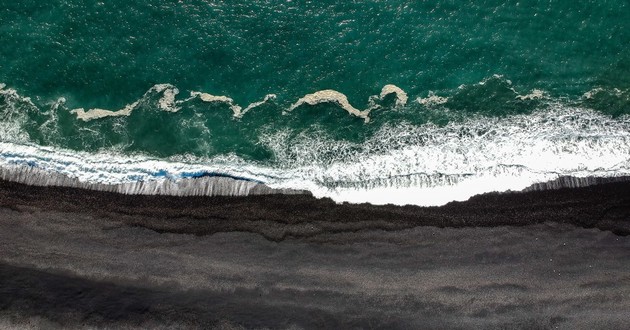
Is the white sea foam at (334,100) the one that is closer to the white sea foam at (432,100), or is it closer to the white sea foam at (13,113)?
the white sea foam at (432,100)

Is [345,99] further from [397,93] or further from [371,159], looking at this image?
[371,159]

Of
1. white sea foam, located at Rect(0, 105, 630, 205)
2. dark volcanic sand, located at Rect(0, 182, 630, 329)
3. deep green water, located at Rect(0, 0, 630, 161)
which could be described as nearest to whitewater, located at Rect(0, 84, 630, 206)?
white sea foam, located at Rect(0, 105, 630, 205)

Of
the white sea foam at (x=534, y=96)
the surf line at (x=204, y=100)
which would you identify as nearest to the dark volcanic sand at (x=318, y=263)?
the surf line at (x=204, y=100)

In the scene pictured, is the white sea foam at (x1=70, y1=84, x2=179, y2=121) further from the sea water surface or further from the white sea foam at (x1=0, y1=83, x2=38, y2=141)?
the white sea foam at (x1=0, y1=83, x2=38, y2=141)

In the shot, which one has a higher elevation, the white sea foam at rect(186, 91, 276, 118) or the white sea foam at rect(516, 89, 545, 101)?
the white sea foam at rect(516, 89, 545, 101)

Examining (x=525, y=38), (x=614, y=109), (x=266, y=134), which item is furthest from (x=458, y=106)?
(x=266, y=134)

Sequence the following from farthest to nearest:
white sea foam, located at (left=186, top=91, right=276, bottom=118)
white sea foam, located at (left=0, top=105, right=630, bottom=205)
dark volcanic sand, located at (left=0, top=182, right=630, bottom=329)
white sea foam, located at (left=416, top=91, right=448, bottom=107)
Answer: white sea foam, located at (left=186, top=91, right=276, bottom=118), white sea foam, located at (left=416, top=91, right=448, bottom=107), white sea foam, located at (left=0, top=105, right=630, bottom=205), dark volcanic sand, located at (left=0, top=182, right=630, bottom=329)

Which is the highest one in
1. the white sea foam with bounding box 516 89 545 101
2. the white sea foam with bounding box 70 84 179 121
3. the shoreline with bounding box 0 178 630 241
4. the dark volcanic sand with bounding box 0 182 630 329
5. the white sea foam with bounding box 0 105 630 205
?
the white sea foam with bounding box 516 89 545 101

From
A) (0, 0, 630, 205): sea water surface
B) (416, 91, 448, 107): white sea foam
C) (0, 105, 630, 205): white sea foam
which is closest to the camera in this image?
(0, 105, 630, 205): white sea foam
